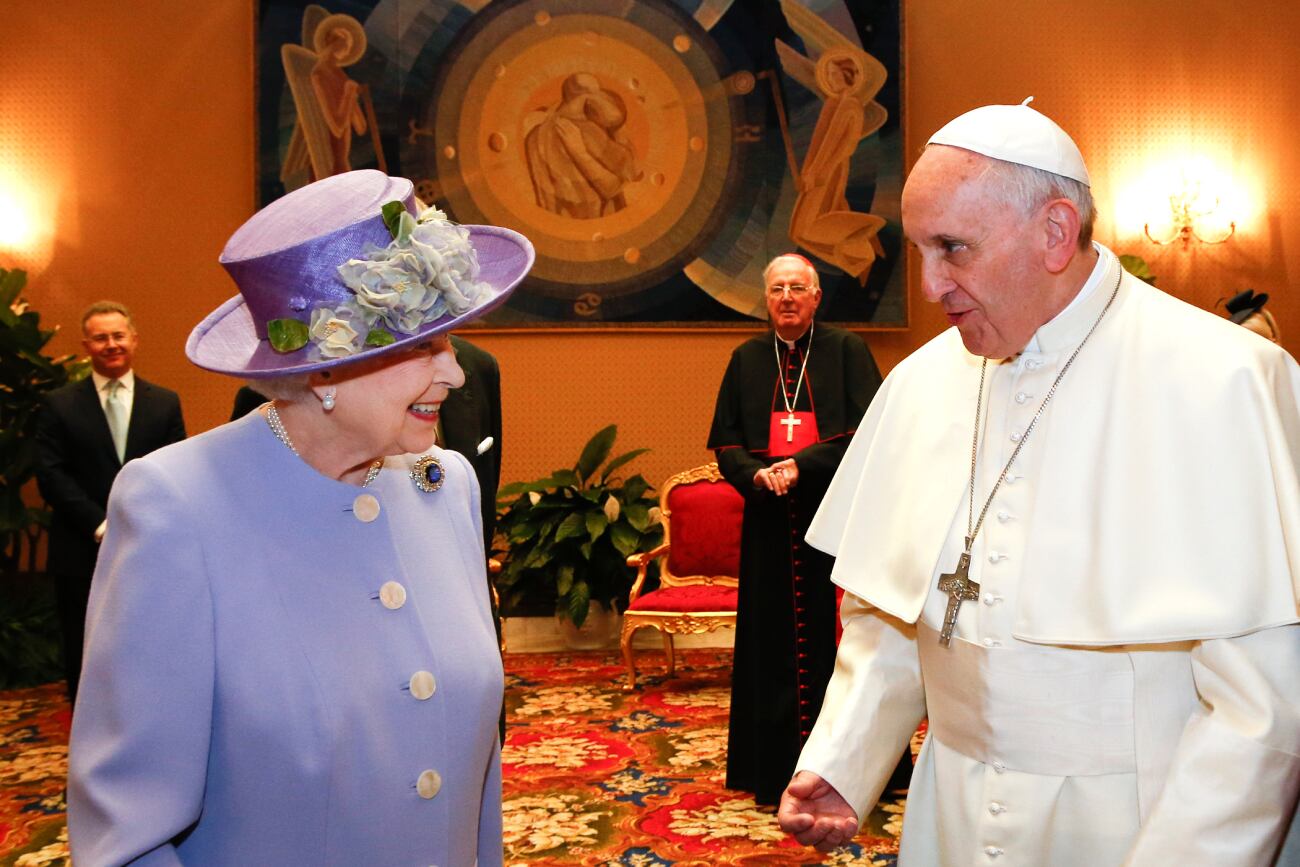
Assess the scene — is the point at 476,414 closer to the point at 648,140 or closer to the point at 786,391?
the point at 786,391

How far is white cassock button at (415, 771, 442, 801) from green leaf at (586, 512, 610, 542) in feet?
20.8

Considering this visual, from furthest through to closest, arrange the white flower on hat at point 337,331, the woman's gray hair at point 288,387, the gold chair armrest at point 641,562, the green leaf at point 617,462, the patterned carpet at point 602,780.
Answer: the green leaf at point 617,462 → the gold chair armrest at point 641,562 → the patterned carpet at point 602,780 → the woman's gray hair at point 288,387 → the white flower on hat at point 337,331

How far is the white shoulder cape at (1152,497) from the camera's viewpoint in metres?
1.86

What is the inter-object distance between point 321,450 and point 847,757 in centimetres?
108

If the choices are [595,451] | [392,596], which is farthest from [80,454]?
[392,596]

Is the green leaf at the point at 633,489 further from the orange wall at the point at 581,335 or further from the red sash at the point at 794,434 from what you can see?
the red sash at the point at 794,434

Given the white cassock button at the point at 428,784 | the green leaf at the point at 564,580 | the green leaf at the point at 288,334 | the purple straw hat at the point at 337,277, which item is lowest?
the green leaf at the point at 564,580

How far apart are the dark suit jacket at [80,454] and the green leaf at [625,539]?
2.86 m

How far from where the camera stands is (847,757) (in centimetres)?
221

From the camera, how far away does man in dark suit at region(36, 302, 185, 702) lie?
6434 millimetres

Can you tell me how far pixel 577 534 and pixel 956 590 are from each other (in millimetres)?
6206

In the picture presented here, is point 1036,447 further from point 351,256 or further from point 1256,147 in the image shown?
point 1256,147

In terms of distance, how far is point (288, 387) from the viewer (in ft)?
5.82

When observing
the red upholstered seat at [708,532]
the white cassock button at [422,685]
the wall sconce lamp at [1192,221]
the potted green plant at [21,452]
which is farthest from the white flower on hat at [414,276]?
the wall sconce lamp at [1192,221]
